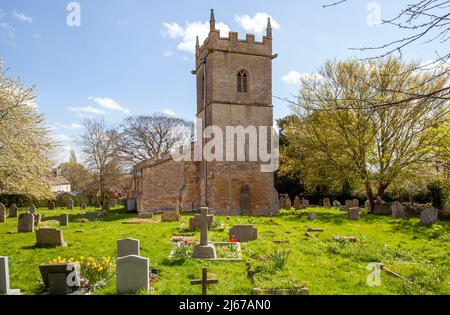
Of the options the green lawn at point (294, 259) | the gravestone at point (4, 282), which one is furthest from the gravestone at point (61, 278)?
the gravestone at point (4, 282)

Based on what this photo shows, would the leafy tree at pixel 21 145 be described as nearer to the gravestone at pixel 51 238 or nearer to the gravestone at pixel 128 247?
the gravestone at pixel 51 238

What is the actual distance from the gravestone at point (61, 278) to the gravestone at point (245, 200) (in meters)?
15.3

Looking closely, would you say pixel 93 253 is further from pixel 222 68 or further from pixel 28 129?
pixel 222 68

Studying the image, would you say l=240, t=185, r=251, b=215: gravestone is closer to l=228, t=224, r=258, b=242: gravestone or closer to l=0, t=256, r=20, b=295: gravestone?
l=228, t=224, r=258, b=242: gravestone

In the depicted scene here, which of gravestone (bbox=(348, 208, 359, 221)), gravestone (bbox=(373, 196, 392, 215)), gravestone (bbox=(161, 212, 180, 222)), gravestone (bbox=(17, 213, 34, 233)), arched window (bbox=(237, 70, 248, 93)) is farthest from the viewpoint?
arched window (bbox=(237, 70, 248, 93))

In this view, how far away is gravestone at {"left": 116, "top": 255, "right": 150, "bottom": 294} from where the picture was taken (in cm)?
661

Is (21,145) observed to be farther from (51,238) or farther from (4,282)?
(4,282)

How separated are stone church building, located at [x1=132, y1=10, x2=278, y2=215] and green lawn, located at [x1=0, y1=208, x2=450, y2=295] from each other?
7272 millimetres

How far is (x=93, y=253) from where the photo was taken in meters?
9.92

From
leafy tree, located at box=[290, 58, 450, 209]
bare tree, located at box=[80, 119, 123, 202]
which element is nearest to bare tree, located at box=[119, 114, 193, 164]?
bare tree, located at box=[80, 119, 123, 202]

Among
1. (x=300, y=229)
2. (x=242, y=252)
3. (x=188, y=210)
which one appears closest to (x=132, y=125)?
(x=188, y=210)

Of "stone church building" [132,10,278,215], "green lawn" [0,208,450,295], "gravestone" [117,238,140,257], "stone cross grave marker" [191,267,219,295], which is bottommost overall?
"green lawn" [0,208,450,295]

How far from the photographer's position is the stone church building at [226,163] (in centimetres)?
2172
